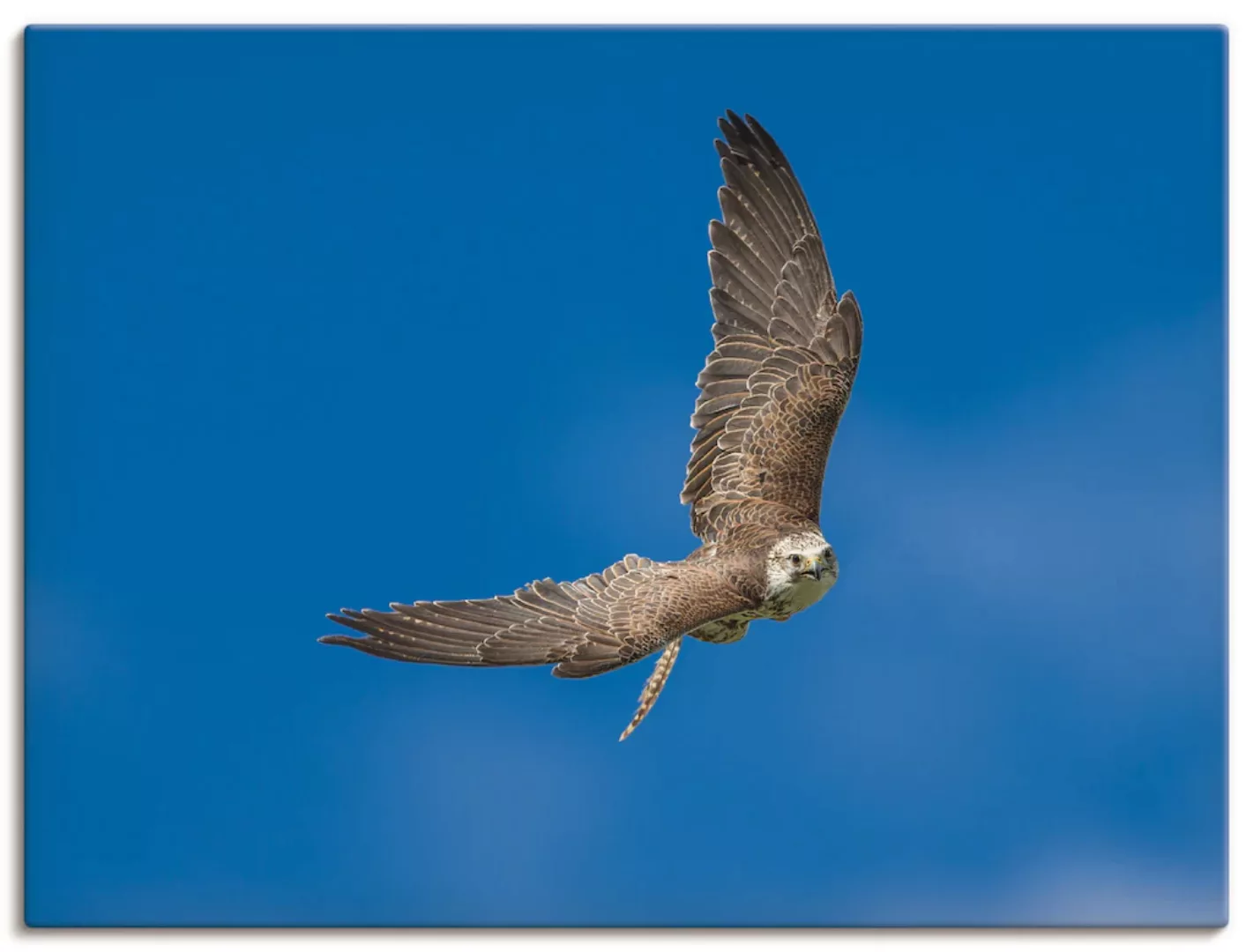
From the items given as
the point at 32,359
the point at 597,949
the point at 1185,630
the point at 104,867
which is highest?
the point at 32,359

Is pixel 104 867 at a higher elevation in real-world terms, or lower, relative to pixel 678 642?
lower

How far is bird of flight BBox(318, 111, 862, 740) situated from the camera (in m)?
5.60

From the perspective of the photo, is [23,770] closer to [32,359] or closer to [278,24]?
[32,359]

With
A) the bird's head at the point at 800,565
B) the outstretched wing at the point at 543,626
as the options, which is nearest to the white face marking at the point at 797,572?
the bird's head at the point at 800,565

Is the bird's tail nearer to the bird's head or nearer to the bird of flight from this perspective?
the bird of flight

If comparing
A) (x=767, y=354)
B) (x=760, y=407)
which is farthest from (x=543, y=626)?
(x=767, y=354)

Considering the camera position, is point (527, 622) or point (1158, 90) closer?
point (527, 622)

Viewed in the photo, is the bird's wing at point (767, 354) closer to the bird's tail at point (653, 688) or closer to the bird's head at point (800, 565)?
the bird's head at point (800, 565)

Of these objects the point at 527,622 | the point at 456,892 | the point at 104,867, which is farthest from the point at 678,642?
the point at 104,867

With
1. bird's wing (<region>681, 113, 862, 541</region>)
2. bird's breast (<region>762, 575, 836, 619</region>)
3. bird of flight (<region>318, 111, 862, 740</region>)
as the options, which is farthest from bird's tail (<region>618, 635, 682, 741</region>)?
bird's wing (<region>681, 113, 862, 541</region>)

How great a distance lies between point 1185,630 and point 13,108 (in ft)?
14.2

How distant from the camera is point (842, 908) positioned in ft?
18.7

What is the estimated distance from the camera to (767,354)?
19.9ft

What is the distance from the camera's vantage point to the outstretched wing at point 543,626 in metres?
5.09
